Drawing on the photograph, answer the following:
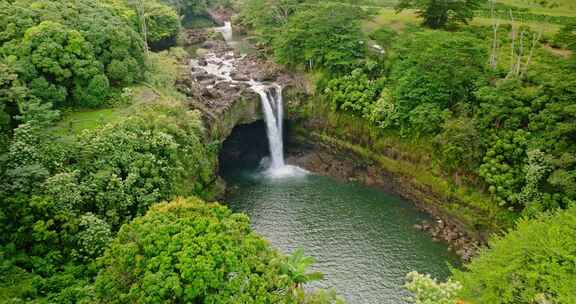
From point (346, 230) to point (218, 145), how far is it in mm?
13854

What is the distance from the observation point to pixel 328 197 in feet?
116

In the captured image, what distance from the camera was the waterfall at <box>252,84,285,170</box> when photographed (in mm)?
41594

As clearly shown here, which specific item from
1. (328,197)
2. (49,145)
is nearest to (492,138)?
(328,197)

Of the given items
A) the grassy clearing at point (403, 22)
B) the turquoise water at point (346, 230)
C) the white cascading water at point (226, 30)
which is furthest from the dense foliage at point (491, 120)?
the white cascading water at point (226, 30)

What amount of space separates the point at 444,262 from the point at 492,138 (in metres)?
10.1

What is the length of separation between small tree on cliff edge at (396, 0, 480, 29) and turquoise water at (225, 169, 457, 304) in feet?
71.9

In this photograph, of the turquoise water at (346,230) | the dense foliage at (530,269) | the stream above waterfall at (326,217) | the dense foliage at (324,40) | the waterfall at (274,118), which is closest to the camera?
the dense foliage at (530,269)

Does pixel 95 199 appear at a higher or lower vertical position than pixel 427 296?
higher

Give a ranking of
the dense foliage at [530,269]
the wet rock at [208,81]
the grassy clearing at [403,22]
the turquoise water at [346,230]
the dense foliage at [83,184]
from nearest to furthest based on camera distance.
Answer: the dense foliage at [530,269]
the dense foliage at [83,184]
the turquoise water at [346,230]
the grassy clearing at [403,22]
the wet rock at [208,81]

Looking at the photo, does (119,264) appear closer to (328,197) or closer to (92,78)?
(92,78)

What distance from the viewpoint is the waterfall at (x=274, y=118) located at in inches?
1638

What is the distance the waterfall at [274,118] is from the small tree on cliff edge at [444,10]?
1826cm

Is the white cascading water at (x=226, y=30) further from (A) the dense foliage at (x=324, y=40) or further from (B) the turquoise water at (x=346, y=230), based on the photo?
(B) the turquoise water at (x=346, y=230)

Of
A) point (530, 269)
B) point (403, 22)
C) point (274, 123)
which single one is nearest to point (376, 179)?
point (274, 123)
